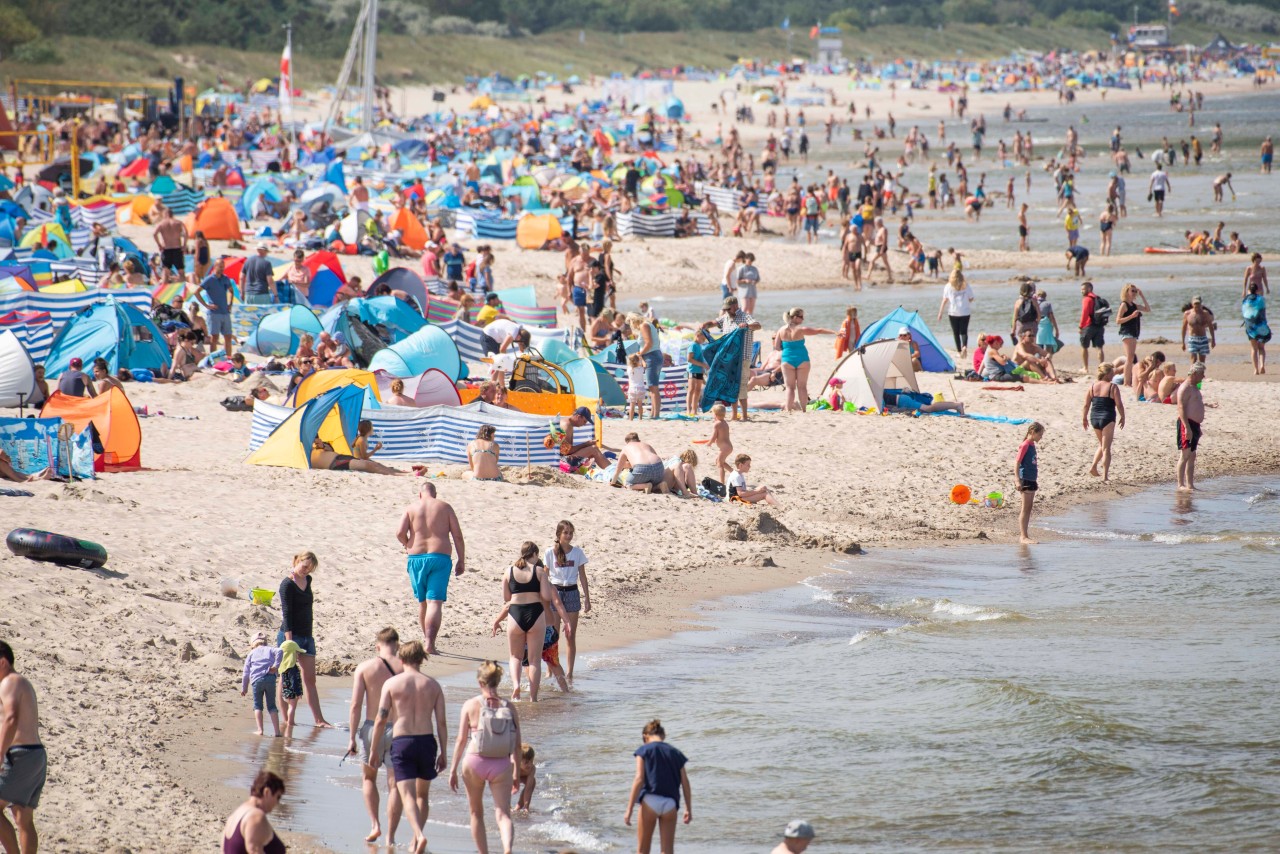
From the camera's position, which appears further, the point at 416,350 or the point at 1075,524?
the point at 416,350

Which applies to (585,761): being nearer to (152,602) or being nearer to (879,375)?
(152,602)

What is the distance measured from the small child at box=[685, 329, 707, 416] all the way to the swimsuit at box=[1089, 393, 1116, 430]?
4.17m

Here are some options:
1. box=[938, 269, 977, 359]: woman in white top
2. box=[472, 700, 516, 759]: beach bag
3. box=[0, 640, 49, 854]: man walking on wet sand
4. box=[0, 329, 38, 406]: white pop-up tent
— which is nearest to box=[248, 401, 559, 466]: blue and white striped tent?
box=[0, 329, 38, 406]: white pop-up tent

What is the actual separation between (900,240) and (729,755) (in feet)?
80.8

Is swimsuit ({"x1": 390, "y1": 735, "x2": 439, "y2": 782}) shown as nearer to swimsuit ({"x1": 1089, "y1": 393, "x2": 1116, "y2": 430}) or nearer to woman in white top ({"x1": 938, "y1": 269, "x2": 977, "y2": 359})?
swimsuit ({"x1": 1089, "y1": 393, "x2": 1116, "y2": 430})

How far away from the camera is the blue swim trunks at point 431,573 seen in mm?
9297

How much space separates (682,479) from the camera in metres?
13.2

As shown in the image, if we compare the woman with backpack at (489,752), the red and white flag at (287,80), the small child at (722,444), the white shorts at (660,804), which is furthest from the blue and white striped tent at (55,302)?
the red and white flag at (287,80)

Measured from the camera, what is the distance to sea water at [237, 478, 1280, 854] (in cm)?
728

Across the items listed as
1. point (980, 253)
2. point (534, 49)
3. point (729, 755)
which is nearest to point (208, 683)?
point (729, 755)

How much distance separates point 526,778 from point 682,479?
6.48 metres

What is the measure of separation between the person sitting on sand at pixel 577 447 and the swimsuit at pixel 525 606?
5.16 meters

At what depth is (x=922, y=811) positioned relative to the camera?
7469 millimetres

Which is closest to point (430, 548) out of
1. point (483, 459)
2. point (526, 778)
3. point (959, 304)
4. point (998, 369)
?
point (526, 778)
